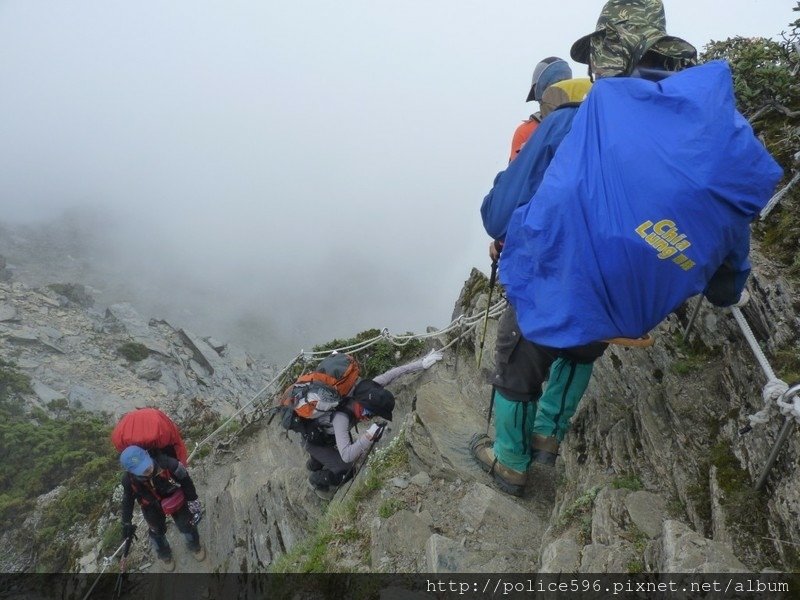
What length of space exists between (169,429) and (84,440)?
13.2 meters

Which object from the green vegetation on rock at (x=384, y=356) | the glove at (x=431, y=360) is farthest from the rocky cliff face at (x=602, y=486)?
the green vegetation on rock at (x=384, y=356)

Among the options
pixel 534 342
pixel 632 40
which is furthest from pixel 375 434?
pixel 632 40

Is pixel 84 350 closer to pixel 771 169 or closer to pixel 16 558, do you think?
pixel 16 558

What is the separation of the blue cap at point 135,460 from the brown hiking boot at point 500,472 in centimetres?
529

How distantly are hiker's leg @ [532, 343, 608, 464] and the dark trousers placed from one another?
22.9ft

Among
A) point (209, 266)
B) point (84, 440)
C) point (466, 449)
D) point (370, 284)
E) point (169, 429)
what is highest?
point (466, 449)

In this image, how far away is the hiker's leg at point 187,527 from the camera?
947 centimetres

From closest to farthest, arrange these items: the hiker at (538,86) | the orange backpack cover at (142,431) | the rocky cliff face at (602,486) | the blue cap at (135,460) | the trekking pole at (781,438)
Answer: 1. the trekking pole at (781,438)
2. the rocky cliff face at (602,486)
3. the hiker at (538,86)
4. the blue cap at (135,460)
5. the orange backpack cover at (142,431)

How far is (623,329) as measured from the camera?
3221 mm

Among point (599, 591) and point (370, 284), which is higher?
point (599, 591)

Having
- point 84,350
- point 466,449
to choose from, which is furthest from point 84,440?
point 466,449

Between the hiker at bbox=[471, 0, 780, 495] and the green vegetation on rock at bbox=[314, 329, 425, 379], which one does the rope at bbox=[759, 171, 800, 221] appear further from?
the green vegetation on rock at bbox=[314, 329, 425, 379]

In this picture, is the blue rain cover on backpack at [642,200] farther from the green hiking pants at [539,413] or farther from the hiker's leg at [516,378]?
the green hiking pants at [539,413]

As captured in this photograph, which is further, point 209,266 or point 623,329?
point 209,266
